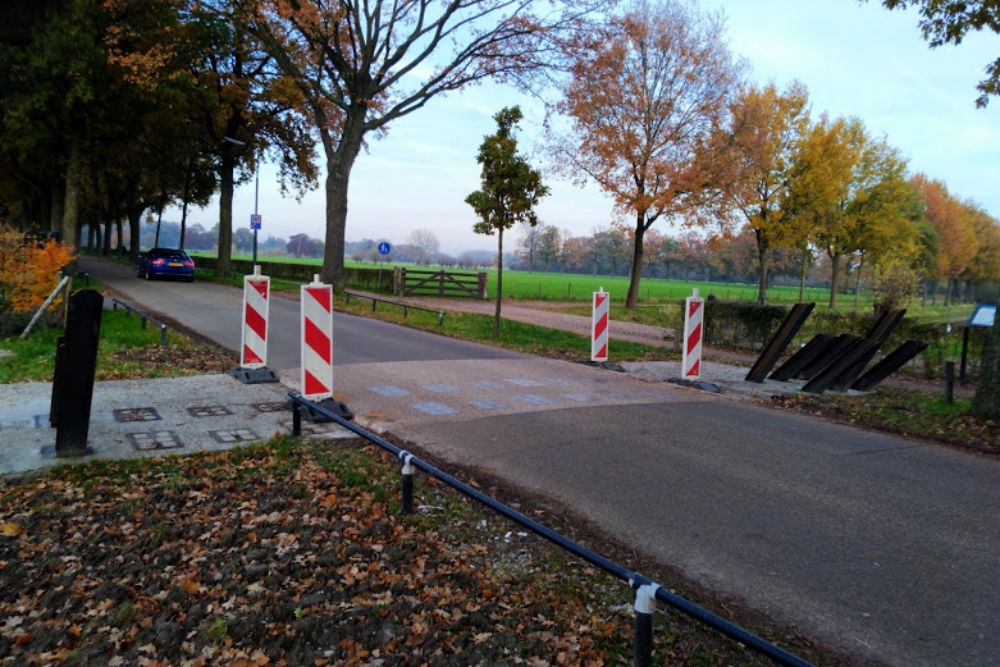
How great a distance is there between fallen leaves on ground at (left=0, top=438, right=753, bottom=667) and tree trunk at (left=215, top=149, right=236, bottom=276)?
32.7 m

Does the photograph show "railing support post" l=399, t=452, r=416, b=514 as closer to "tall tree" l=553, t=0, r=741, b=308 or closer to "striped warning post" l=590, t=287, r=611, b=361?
"striped warning post" l=590, t=287, r=611, b=361

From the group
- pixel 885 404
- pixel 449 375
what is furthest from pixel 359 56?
pixel 885 404

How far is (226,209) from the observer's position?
115ft

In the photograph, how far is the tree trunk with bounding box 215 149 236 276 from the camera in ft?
115

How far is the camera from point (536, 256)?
16075cm

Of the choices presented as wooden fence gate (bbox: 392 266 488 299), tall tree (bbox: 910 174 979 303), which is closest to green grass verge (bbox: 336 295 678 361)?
wooden fence gate (bbox: 392 266 488 299)

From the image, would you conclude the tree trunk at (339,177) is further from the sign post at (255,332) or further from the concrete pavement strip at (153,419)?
the concrete pavement strip at (153,419)

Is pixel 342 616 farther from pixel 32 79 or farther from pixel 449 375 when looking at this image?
pixel 32 79

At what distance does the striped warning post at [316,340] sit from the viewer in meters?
7.54

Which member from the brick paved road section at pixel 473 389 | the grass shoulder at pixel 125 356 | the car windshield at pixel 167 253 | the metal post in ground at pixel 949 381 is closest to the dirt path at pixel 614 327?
the metal post in ground at pixel 949 381

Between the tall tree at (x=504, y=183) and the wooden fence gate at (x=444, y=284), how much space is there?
658 inches

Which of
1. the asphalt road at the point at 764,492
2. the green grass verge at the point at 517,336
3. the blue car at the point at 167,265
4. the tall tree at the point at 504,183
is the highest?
the tall tree at the point at 504,183

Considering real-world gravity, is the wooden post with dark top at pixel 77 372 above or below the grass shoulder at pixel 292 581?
above

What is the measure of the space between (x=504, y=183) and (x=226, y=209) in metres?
24.7
